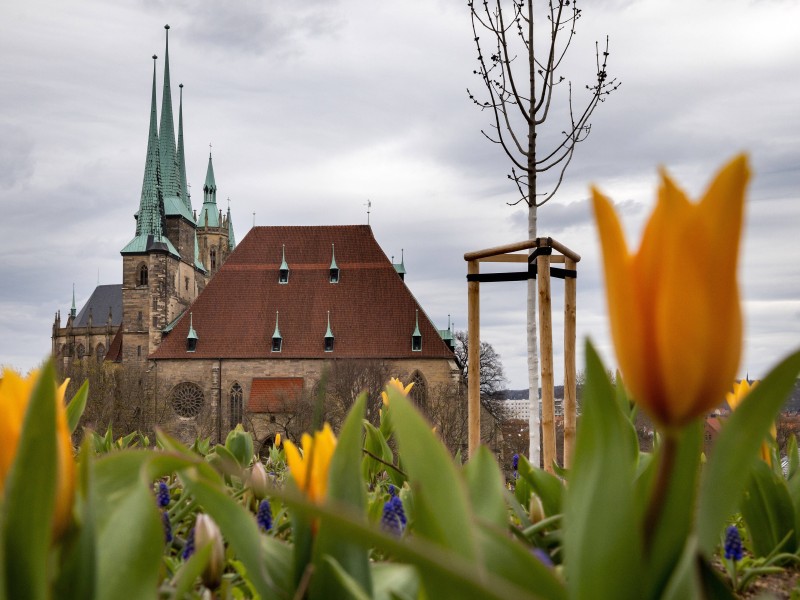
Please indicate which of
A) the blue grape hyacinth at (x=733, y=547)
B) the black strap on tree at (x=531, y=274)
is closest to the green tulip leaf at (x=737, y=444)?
the blue grape hyacinth at (x=733, y=547)

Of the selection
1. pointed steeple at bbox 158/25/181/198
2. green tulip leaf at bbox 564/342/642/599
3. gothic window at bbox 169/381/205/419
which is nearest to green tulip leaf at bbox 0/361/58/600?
green tulip leaf at bbox 564/342/642/599

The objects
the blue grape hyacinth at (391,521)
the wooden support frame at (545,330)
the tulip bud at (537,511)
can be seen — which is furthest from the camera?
the wooden support frame at (545,330)

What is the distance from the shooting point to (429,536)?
0.74 meters

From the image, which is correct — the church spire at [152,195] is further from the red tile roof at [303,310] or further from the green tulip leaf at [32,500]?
the green tulip leaf at [32,500]

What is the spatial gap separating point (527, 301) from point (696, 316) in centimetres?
706

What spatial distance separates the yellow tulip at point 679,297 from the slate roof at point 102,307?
74.4 meters

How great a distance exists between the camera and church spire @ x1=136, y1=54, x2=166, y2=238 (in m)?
55.5

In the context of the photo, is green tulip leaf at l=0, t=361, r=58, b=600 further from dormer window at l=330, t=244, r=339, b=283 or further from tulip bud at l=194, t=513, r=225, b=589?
dormer window at l=330, t=244, r=339, b=283

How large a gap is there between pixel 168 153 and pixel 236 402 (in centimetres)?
2207

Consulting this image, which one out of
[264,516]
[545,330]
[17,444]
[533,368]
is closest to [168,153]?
[533,368]

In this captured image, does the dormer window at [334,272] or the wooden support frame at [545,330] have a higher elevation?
the dormer window at [334,272]

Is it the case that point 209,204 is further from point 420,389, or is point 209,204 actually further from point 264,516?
point 264,516

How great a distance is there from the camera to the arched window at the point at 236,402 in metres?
43.8

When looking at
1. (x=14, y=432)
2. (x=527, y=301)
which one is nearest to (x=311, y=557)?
(x=14, y=432)
